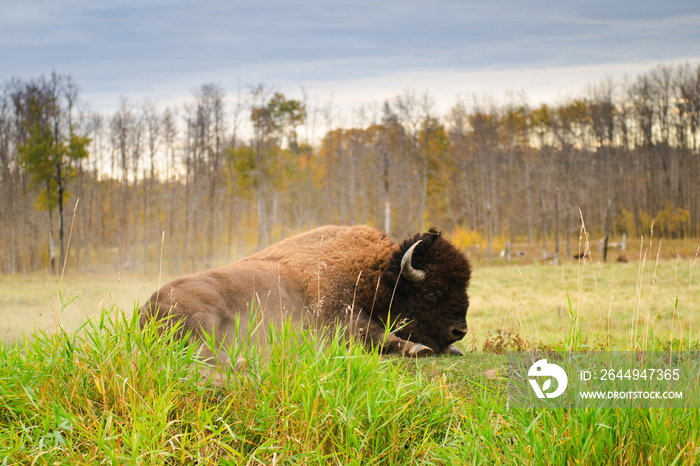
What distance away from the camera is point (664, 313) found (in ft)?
41.8

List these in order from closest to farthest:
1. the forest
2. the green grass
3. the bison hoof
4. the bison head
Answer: the green grass → the bison hoof → the bison head → the forest

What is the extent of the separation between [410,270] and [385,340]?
1.02 m

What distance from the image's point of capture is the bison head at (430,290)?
238 inches

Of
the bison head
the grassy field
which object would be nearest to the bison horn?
Result: the bison head

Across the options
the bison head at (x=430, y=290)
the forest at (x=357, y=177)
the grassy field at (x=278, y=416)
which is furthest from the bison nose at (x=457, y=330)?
the forest at (x=357, y=177)

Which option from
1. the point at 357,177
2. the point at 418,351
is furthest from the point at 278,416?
the point at 357,177

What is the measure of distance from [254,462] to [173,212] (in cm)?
4834

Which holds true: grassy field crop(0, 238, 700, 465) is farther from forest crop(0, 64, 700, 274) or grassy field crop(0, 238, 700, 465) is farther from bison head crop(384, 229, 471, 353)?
forest crop(0, 64, 700, 274)

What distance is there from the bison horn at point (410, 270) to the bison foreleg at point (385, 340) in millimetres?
696

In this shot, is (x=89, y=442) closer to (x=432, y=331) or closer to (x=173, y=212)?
(x=432, y=331)

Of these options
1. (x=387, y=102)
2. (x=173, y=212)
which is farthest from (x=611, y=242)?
(x=173, y=212)

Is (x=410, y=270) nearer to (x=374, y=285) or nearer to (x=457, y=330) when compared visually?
(x=374, y=285)

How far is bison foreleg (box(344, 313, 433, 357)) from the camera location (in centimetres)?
534

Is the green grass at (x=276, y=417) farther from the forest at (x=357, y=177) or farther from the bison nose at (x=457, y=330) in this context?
the forest at (x=357, y=177)
